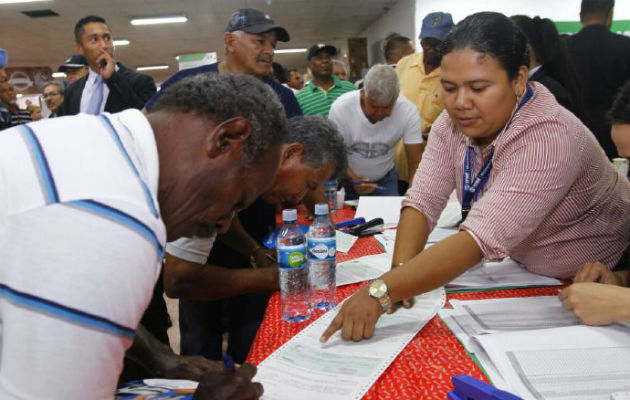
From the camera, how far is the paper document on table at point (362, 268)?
4.40 ft

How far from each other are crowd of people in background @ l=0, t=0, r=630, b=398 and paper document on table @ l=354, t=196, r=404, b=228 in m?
0.29

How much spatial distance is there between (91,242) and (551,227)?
1119 mm

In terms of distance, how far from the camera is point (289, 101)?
2.23m

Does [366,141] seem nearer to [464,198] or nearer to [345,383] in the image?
[464,198]

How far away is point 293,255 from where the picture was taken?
3.65 ft

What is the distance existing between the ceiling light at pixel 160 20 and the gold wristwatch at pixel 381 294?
30.0 ft

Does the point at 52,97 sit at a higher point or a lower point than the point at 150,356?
higher

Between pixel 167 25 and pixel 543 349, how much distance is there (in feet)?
33.4

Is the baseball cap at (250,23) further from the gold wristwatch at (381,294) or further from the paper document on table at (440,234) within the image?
the gold wristwatch at (381,294)

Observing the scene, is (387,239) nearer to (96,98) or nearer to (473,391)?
(473,391)

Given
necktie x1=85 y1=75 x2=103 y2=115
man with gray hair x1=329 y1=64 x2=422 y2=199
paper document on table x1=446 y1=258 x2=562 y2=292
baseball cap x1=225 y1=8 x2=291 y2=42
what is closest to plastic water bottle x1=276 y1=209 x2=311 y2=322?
paper document on table x1=446 y1=258 x2=562 y2=292

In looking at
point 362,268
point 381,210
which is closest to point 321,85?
point 381,210

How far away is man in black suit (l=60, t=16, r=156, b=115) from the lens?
108 inches

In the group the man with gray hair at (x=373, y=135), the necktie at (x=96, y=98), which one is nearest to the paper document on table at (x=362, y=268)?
the man with gray hair at (x=373, y=135)
